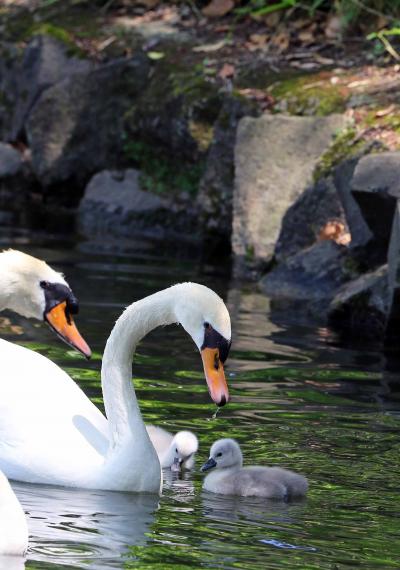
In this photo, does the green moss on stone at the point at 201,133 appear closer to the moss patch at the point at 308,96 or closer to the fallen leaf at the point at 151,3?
the moss patch at the point at 308,96

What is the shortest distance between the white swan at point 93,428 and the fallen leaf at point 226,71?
8.55 metres

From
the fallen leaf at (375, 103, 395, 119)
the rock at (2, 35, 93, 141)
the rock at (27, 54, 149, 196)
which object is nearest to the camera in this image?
the fallen leaf at (375, 103, 395, 119)

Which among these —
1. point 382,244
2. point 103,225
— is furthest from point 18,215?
point 382,244

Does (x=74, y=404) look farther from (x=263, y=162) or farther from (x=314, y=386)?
(x=263, y=162)

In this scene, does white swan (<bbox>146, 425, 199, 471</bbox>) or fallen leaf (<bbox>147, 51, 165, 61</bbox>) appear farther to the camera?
fallen leaf (<bbox>147, 51, 165, 61</bbox>)

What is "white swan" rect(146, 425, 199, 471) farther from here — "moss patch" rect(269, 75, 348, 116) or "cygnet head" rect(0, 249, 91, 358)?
"moss patch" rect(269, 75, 348, 116)

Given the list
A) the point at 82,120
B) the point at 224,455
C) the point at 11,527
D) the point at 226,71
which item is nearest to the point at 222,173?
the point at 226,71

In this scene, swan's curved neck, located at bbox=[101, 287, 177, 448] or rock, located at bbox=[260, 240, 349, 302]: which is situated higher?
swan's curved neck, located at bbox=[101, 287, 177, 448]

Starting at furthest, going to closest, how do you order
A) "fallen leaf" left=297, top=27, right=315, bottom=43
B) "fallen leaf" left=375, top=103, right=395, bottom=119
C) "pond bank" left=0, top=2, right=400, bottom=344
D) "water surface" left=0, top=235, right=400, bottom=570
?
"fallen leaf" left=297, top=27, right=315, bottom=43 → "fallen leaf" left=375, top=103, right=395, bottom=119 → "pond bank" left=0, top=2, right=400, bottom=344 → "water surface" left=0, top=235, right=400, bottom=570

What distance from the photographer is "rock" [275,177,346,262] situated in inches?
492

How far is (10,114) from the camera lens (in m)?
17.9

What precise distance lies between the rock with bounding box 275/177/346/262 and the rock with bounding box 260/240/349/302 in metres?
0.45

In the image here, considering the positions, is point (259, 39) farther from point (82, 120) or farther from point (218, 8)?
point (82, 120)

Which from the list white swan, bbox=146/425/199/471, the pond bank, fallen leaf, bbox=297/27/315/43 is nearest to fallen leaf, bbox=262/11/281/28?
fallen leaf, bbox=297/27/315/43
